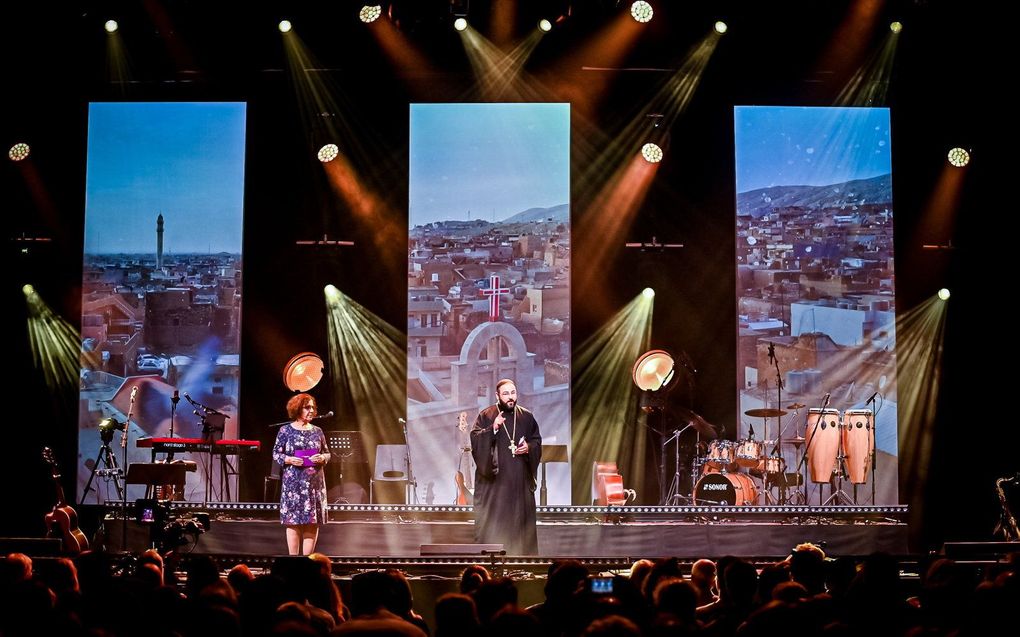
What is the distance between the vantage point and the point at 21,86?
12.4 meters

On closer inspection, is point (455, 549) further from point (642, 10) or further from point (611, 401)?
point (642, 10)

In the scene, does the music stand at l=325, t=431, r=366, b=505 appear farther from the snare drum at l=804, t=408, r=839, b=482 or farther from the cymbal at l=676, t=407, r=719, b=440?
the snare drum at l=804, t=408, r=839, b=482

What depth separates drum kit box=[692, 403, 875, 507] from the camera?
11273 millimetres

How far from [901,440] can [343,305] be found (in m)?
7.01

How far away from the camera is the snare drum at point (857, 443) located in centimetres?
1148

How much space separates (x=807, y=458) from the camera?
38.2 ft

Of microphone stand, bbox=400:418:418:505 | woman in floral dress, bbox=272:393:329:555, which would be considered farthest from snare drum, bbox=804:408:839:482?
woman in floral dress, bbox=272:393:329:555

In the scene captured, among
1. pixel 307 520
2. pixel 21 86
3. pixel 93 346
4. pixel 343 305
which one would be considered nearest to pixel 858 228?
pixel 343 305

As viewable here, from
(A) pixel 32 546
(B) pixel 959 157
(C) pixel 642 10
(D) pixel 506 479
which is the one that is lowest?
(A) pixel 32 546

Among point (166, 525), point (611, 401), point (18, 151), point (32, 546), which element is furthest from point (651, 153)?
point (32, 546)

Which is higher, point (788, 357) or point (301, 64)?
point (301, 64)

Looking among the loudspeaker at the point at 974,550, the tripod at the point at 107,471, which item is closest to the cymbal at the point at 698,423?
the loudspeaker at the point at 974,550

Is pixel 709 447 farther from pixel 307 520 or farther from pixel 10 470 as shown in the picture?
pixel 10 470

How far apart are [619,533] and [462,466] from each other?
8.71 feet
